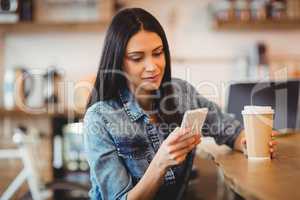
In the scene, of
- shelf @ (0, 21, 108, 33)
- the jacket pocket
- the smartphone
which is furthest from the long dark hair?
shelf @ (0, 21, 108, 33)

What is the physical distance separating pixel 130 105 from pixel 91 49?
1.98 metres

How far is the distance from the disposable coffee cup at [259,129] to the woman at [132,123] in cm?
15

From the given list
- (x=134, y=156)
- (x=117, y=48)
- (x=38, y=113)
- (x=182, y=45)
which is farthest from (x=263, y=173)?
(x=182, y=45)

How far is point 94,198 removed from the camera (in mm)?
1171

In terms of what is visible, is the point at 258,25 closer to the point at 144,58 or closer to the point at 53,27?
the point at 53,27

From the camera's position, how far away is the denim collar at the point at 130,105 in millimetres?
1197

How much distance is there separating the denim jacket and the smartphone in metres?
0.19

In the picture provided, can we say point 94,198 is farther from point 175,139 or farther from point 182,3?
point 182,3

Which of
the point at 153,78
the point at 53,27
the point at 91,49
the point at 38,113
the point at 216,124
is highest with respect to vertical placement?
the point at 53,27

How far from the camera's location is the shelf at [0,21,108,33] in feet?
9.80

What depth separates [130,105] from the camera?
3.95 ft

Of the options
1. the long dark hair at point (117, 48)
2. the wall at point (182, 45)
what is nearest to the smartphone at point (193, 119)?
the long dark hair at point (117, 48)

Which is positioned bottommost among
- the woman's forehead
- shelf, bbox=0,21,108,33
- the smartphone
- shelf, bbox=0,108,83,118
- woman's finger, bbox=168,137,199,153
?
shelf, bbox=0,108,83,118

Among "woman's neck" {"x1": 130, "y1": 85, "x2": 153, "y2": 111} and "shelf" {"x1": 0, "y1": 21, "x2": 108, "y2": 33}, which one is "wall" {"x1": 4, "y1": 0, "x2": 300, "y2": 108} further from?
"woman's neck" {"x1": 130, "y1": 85, "x2": 153, "y2": 111}
